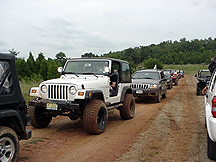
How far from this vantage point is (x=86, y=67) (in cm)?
720

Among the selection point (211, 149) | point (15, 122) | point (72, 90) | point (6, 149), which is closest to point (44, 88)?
point (72, 90)

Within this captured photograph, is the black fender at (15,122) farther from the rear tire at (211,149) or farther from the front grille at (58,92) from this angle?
the rear tire at (211,149)

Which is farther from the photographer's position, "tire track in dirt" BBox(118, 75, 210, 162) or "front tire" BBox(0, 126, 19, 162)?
"tire track in dirt" BBox(118, 75, 210, 162)

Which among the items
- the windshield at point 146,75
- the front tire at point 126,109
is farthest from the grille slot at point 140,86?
the front tire at point 126,109

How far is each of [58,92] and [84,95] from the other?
760mm

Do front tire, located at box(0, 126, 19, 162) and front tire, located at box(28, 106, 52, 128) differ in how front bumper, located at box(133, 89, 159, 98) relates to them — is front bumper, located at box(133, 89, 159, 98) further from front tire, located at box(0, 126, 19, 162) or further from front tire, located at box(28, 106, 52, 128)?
front tire, located at box(0, 126, 19, 162)

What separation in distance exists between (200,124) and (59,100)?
15.0 ft

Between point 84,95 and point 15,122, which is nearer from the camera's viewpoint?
point 15,122

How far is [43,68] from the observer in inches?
1009

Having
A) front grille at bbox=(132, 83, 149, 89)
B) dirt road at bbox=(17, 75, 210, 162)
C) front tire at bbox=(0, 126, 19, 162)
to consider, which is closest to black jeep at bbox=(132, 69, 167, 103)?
front grille at bbox=(132, 83, 149, 89)

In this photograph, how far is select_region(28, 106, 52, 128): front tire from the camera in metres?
6.37

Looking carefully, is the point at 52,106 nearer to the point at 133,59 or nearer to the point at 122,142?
the point at 122,142

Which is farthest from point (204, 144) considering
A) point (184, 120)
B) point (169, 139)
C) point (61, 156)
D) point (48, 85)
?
point (48, 85)

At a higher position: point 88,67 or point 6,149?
point 88,67
